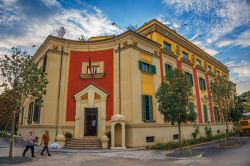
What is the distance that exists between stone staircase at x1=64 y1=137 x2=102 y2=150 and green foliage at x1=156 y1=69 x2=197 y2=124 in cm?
646

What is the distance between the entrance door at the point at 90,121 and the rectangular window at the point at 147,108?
15.4ft

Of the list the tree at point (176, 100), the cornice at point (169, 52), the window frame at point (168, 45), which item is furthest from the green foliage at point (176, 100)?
the window frame at point (168, 45)

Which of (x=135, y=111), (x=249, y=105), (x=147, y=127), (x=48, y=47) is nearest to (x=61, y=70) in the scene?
(x=48, y=47)

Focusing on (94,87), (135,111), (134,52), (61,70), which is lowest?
(135,111)

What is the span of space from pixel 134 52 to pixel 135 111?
228 inches

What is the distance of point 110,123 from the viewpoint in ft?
57.8

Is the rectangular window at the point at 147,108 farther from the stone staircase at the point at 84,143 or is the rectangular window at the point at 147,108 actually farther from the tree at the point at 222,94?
the tree at the point at 222,94

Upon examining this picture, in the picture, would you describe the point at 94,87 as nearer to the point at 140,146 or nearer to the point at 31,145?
the point at 140,146

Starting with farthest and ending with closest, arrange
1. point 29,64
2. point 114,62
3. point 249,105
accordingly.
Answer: point 249,105 → point 114,62 → point 29,64

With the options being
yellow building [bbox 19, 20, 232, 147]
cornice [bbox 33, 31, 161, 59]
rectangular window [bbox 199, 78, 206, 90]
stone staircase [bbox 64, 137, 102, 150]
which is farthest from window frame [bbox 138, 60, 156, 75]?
rectangular window [bbox 199, 78, 206, 90]

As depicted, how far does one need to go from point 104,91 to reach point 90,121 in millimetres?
3283

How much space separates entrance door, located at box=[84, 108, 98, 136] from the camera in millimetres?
18294

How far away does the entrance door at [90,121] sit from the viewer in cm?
1829

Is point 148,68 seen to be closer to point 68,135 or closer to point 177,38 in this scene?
point 177,38
